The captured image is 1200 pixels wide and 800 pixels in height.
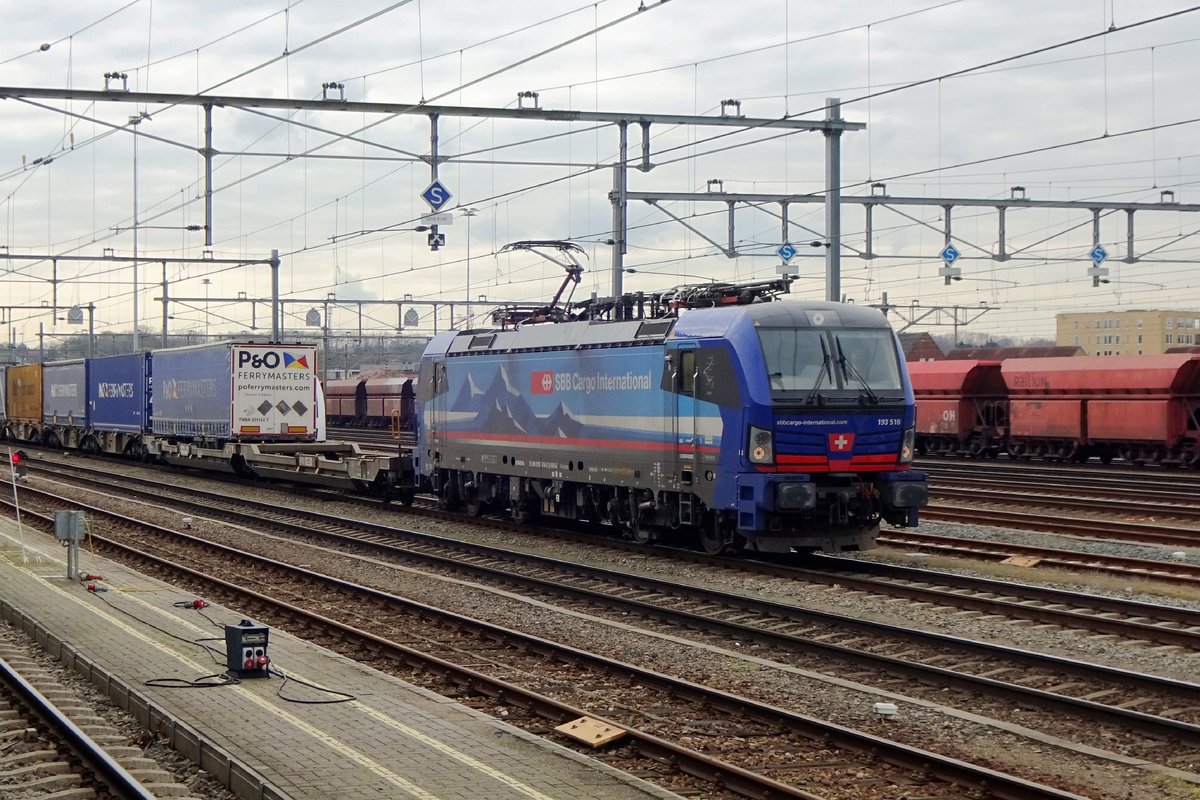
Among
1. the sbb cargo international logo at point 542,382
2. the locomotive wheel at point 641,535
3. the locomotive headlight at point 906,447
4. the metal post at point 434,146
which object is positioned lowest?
the locomotive wheel at point 641,535

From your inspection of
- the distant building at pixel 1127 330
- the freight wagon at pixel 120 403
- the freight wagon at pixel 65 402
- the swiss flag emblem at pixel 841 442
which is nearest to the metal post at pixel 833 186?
the swiss flag emblem at pixel 841 442

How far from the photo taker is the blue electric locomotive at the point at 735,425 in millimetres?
17922

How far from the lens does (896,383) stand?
18719 mm

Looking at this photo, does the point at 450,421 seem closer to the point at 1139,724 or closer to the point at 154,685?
the point at 154,685

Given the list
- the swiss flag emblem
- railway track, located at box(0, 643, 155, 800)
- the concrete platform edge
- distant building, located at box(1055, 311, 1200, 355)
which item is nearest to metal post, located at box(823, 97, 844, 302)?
the swiss flag emblem

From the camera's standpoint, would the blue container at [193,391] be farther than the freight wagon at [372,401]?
No

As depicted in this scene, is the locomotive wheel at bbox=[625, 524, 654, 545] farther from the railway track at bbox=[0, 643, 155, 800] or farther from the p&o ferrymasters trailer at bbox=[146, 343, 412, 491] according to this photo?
the p&o ferrymasters trailer at bbox=[146, 343, 412, 491]

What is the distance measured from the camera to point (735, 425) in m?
18.1

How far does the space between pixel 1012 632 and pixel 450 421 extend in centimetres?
1433

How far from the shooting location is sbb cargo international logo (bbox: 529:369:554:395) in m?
22.8

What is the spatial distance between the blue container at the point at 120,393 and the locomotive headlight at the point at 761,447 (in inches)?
1196

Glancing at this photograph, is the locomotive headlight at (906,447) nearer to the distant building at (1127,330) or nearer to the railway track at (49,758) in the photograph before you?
the railway track at (49,758)

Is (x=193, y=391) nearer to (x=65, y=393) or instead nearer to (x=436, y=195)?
(x=436, y=195)

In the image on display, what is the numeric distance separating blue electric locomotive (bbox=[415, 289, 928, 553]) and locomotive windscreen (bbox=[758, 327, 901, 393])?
0.02m
